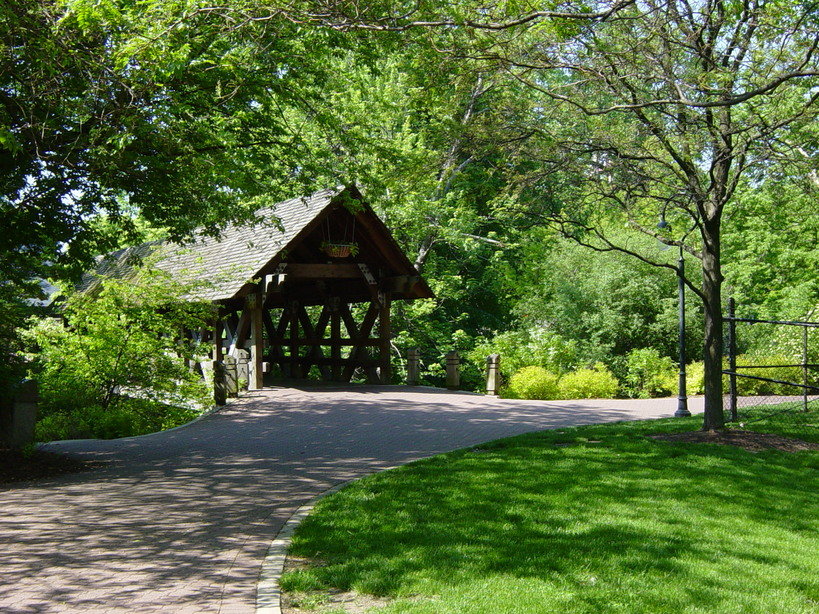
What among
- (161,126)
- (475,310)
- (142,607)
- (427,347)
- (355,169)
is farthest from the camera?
(475,310)

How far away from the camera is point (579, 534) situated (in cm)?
677

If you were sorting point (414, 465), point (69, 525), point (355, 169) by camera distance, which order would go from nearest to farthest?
point (69, 525) → point (414, 465) → point (355, 169)

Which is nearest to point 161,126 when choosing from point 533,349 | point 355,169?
point 355,169

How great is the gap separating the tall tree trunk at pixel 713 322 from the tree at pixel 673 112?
0.01 m

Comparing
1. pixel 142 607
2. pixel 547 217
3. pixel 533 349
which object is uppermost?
pixel 547 217

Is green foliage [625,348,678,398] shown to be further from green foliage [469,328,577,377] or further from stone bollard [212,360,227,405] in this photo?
stone bollard [212,360,227,405]

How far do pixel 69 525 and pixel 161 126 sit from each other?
5.75 m

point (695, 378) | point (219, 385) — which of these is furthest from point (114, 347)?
point (695, 378)

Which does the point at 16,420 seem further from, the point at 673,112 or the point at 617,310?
the point at 617,310

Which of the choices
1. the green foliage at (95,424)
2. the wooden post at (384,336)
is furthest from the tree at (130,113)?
the wooden post at (384,336)

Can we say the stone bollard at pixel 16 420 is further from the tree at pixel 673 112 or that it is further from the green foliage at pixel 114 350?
the tree at pixel 673 112

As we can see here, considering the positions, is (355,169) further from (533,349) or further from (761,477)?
(533,349)

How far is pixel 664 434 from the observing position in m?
12.0

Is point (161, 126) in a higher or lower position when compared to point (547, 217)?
higher
